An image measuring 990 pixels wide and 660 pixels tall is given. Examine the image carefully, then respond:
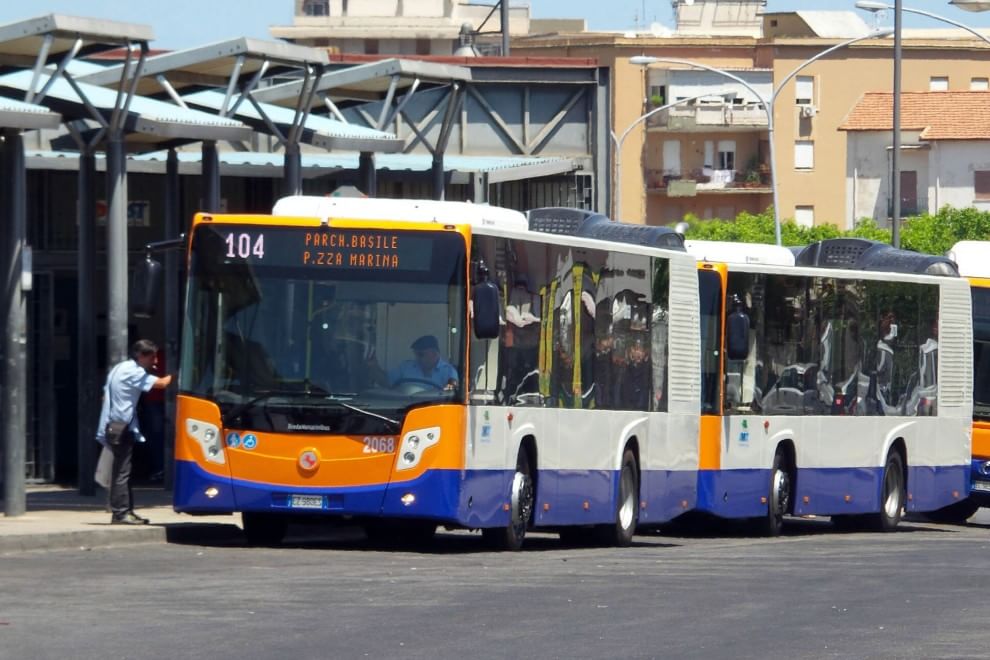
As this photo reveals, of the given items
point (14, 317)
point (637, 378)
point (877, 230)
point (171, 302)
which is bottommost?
point (637, 378)

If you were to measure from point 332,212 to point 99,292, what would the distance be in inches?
420

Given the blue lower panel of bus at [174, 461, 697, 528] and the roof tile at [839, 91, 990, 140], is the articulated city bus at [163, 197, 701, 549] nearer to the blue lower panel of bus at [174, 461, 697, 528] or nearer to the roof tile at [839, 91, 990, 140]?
the blue lower panel of bus at [174, 461, 697, 528]

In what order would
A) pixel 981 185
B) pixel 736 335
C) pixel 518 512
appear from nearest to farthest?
pixel 518 512, pixel 736 335, pixel 981 185

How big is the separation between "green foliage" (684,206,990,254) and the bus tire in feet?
217

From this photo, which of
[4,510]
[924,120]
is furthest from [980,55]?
[4,510]

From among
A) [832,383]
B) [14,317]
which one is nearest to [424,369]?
[14,317]

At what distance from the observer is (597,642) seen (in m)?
11.9

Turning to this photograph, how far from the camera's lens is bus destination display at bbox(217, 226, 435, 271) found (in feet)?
58.1

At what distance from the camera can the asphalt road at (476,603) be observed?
1160 cm

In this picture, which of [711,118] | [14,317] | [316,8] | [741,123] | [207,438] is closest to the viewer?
[207,438]

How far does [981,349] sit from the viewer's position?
93.8 ft

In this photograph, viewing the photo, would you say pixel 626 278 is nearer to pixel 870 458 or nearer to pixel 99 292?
pixel 870 458

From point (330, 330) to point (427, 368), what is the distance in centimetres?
78

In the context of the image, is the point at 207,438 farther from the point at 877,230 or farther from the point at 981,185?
the point at 981,185
